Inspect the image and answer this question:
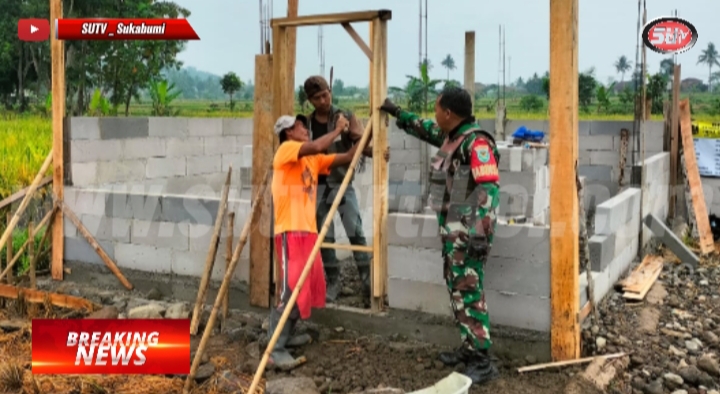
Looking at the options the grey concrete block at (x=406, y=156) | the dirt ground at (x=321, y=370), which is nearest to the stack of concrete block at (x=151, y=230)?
the dirt ground at (x=321, y=370)

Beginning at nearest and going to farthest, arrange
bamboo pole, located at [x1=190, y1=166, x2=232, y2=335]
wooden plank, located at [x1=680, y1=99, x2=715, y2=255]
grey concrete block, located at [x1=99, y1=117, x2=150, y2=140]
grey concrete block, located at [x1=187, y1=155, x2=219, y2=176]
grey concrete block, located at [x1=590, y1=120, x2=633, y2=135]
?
bamboo pole, located at [x1=190, y1=166, x2=232, y2=335] < grey concrete block, located at [x1=99, y1=117, x2=150, y2=140] < wooden plank, located at [x1=680, y1=99, x2=715, y2=255] < grey concrete block, located at [x1=187, y1=155, x2=219, y2=176] < grey concrete block, located at [x1=590, y1=120, x2=633, y2=135]

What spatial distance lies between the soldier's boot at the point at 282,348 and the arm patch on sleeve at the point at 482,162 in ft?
4.87

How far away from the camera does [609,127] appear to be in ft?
32.2

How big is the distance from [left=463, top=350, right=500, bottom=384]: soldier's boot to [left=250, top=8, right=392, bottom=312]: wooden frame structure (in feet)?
3.20

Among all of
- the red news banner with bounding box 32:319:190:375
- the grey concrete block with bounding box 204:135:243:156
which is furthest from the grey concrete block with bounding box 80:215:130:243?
the grey concrete block with bounding box 204:135:243:156

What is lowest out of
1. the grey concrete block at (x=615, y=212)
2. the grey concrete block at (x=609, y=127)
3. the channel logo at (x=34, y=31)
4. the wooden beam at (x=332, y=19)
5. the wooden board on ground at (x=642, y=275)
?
the wooden board on ground at (x=642, y=275)

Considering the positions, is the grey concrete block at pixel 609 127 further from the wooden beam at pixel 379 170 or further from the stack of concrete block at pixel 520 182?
the wooden beam at pixel 379 170

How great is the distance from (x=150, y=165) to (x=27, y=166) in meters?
2.69

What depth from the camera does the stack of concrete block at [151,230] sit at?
558 centimetres

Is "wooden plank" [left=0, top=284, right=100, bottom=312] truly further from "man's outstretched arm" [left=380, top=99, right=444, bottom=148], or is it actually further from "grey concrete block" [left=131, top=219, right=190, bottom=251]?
"man's outstretched arm" [left=380, top=99, right=444, bottom=148]

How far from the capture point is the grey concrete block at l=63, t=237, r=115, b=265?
6246mm

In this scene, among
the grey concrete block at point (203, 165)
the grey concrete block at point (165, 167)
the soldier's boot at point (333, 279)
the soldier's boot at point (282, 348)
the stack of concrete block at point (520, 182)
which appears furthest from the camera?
the grey concrete block at point (203, 165)

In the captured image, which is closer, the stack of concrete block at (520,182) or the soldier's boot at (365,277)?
the soldier's boot at (365,277)

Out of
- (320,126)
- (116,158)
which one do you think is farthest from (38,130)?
(320,126)
